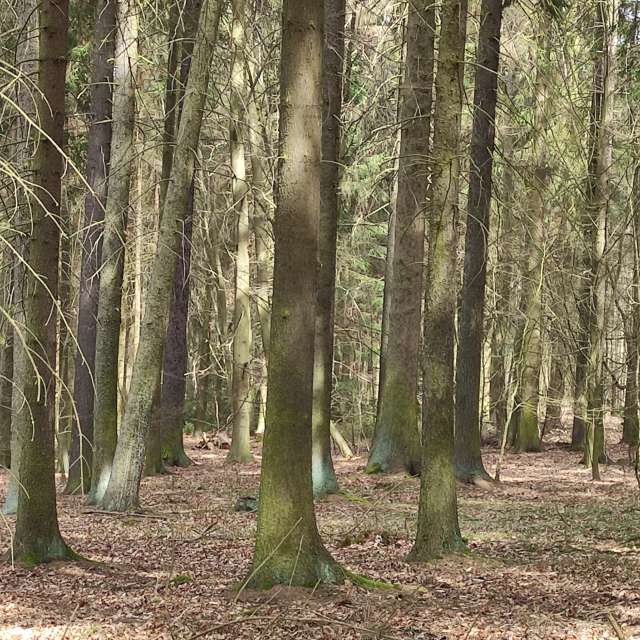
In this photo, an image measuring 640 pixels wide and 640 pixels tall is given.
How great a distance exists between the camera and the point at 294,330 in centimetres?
758

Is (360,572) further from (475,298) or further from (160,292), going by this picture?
(475,298)

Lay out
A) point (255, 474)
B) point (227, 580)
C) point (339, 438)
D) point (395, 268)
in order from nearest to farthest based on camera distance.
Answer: point (227, 580)
point (395, 268)
point (255, 474)
point (339, 438)

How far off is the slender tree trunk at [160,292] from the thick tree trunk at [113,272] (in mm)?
937

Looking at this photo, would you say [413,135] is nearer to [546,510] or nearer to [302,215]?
[546,510]

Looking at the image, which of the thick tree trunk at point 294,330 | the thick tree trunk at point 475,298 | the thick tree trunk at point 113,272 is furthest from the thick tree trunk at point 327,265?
the thick tree trunk at point 294,330

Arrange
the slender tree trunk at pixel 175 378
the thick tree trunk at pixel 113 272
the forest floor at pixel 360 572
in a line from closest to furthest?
1. the forest floor at pixel 360 572
2. the thick tree trunk at pixel 113 272
3. the slender tree trunk at pixel 175 378

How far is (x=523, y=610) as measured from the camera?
720 cm

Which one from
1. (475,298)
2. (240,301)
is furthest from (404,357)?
(240,301)

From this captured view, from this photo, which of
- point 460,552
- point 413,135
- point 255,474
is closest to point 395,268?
point 413,135

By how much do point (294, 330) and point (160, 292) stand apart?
5204 millimetres

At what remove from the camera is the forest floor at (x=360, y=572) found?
6.66m

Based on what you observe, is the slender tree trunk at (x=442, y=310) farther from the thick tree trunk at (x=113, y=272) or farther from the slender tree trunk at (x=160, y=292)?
the thick tree trunk at (x=113, y=272)

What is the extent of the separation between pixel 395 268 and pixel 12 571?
31.6 ft

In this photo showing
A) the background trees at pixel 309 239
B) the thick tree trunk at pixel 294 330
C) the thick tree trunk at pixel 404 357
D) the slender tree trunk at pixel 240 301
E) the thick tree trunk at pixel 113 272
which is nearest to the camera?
the thick tree trunk at pixel 294 330
